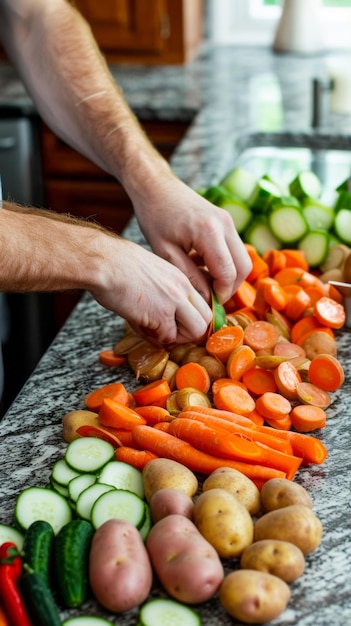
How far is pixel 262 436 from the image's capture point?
145 cm

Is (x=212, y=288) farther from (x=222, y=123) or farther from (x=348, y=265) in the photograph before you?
(x=222, y=123)

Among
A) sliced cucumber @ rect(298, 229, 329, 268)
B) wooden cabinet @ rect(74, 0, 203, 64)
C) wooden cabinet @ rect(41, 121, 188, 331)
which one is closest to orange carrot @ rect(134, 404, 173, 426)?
sliced cucumber @ rect(298, 229, 329, 268)

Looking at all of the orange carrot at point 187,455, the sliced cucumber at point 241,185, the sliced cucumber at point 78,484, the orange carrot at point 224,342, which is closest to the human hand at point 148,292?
the orange carrot at point 224,342

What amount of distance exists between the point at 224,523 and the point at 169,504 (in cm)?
9

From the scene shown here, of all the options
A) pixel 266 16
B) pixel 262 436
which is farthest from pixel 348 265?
pixel 266 16

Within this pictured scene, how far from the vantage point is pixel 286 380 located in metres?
1.61

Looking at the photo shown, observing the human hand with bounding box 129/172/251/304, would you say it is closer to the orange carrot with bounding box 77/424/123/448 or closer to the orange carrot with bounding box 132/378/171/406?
the orange carrot with bounding box 132/378/171/406

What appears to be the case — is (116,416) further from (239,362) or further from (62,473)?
(239,362)

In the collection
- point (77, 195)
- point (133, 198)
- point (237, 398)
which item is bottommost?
point (77, 195)

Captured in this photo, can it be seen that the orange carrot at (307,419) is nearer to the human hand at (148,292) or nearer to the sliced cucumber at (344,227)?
the human hand at (148,292)

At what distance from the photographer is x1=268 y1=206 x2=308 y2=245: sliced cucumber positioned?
2.11 meters

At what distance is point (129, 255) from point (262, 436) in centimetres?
40

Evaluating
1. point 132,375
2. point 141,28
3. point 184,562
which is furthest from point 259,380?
point 141,28

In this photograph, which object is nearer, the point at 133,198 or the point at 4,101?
the point at 133,198
